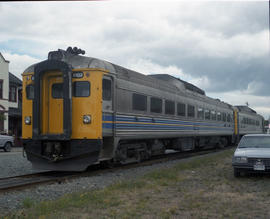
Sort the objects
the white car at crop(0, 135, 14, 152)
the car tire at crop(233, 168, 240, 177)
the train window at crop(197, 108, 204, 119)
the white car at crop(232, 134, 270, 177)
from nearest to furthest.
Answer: the white car at crop(232, 134, 270, 177), the car tire at crop(233, 168, 240, 177), the train window at crop(197, 108, 204, 119), the white car at crop(0, 135, 14, 152)

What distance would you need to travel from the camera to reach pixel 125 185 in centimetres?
834

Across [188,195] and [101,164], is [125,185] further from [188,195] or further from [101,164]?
[101,164]

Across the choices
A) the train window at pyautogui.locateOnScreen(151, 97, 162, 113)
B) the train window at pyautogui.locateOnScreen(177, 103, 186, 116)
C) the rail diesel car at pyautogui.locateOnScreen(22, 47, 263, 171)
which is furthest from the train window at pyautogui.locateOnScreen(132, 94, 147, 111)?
the train window at pyautogui.locateOnScreen(177, 103, 186, 116)

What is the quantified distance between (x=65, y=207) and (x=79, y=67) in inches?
209

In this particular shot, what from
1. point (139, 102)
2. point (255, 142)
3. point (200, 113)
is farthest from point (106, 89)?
point (200, 113)

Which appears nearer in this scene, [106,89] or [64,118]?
[64,118]

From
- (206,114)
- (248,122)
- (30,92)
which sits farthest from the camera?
(248,122)

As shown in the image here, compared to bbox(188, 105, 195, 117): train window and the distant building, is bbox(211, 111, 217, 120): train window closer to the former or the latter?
bbox(188, 105, 195, 117): train window

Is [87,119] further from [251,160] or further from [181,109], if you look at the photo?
[181,109]

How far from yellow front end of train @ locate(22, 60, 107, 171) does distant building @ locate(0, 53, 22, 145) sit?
20643 millimetres

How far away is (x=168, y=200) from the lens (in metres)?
6.93

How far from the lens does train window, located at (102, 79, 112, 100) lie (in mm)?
10586

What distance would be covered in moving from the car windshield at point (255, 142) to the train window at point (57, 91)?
5950 millimetres

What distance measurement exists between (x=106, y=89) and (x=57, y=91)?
5.10ft
